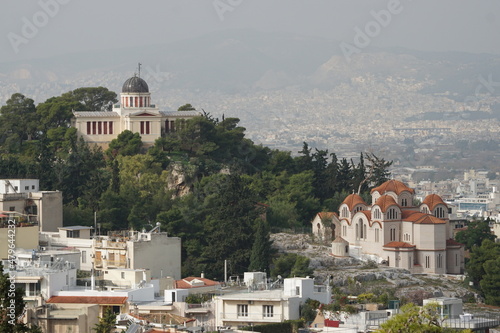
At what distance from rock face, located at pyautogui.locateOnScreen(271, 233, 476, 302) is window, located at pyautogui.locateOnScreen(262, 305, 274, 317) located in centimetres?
1664

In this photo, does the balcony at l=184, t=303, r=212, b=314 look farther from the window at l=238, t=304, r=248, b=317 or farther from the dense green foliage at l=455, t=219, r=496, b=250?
the dense green foliage at l=455, t=219, r=496, b=250

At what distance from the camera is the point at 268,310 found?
1558 inches

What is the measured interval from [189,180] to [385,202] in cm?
1088

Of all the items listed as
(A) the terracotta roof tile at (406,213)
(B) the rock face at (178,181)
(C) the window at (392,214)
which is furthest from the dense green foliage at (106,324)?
(B) the rock face at (178,181)

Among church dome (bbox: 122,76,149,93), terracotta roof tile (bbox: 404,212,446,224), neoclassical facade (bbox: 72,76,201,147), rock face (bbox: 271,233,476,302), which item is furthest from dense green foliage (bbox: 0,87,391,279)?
terracotta roof tile (bbox: 404,212,446,224)

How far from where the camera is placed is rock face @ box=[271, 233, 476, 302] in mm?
57906

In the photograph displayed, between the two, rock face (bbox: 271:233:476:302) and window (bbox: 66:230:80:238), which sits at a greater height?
window (bbox: 66:230:80:238)

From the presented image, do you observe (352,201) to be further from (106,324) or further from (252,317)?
(106,324)

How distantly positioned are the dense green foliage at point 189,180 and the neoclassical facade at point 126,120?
927 mm

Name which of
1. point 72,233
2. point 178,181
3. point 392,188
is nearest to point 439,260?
point 392,188

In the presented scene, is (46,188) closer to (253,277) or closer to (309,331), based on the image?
(253,277)

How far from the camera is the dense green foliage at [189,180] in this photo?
193 ft

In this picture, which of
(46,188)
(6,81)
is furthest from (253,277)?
(6,81)

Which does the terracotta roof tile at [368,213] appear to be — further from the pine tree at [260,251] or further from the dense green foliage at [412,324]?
the dense green foliage at [412,324]
